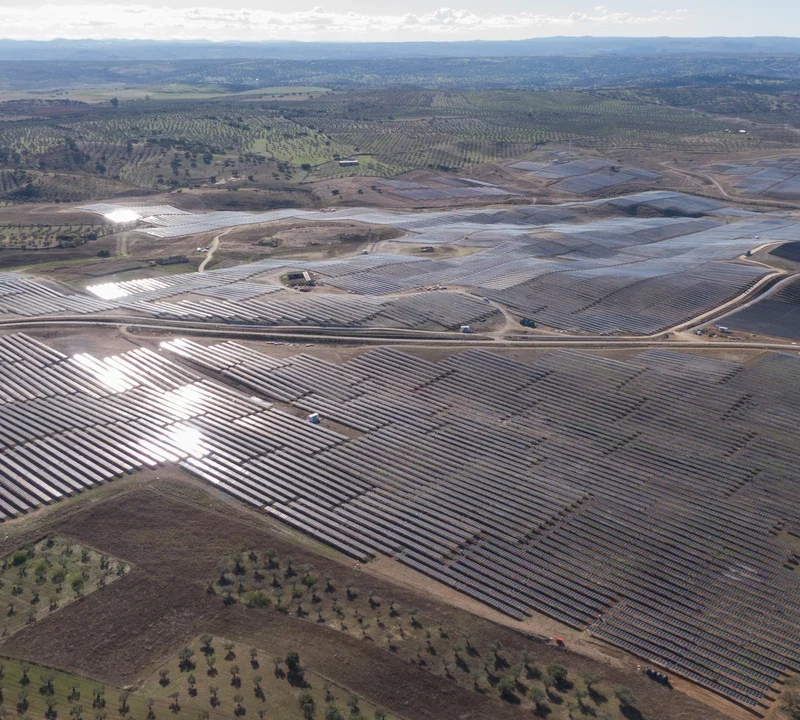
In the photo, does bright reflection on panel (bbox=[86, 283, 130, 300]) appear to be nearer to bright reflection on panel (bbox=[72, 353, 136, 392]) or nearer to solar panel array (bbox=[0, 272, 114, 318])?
solar panel array (bbox=[0, 272, 114, 318])

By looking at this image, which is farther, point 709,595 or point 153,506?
point 153,506

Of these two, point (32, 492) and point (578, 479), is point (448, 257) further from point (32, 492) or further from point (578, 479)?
point (32, 492)

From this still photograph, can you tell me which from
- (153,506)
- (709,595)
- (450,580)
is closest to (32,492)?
(153,506)

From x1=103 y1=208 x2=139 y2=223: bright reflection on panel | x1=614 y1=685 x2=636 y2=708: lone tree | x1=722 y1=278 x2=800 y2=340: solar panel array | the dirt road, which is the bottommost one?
the dirt road

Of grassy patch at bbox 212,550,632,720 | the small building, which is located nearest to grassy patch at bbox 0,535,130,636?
grassy patch at bbox 212,550,632,720

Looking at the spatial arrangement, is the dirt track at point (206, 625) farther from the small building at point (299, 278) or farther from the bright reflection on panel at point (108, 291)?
the small building at point (299, 278)

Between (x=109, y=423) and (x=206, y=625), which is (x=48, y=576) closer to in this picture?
(x=206, y=625)

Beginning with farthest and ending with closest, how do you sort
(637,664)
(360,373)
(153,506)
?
(360,373)
(153,506)
(637,664)
